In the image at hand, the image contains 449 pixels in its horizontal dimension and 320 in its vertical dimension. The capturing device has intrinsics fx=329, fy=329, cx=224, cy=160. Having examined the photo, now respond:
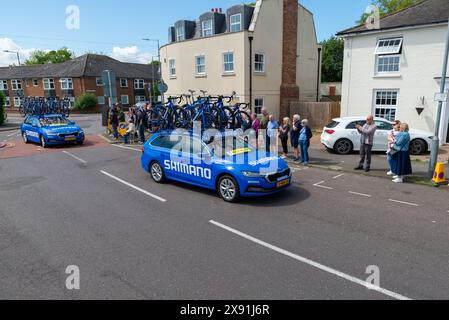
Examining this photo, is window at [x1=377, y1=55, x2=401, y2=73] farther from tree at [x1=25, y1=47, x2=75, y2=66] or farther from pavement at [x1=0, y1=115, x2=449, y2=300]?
tree at [x1=25, y1=47, x2=75, y2=66]

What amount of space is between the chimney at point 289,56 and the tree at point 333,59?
2504 centimetres

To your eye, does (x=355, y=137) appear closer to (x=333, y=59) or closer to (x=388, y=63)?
(x=388, y=63)

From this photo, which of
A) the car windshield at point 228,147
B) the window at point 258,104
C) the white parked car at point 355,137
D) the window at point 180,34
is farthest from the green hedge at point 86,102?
the car windshield at point 228,147

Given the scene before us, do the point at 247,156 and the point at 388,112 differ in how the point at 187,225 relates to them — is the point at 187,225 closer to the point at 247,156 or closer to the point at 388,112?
the point at 247,156

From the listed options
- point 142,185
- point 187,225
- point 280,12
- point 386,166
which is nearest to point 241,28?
point 280,12

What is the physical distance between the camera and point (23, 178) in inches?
407

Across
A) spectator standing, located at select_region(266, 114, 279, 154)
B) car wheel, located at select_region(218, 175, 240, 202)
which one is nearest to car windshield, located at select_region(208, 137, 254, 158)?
car wheel, located at select_region(218, 175, 240, 202)

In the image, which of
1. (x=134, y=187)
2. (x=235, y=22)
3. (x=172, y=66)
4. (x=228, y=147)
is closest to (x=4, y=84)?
(x=172, y=66)

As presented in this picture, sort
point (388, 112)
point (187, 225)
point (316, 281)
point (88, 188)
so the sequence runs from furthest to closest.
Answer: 1. point (388, 112)
2. point (88, 188)
3. point (187, 225)
4. point (316, 281)

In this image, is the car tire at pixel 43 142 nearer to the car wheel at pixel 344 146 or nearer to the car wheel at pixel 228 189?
the car wheel at pixel 228 189

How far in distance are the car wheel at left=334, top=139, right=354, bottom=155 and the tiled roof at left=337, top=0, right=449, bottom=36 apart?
6913 mm

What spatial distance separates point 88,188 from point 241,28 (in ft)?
54.3

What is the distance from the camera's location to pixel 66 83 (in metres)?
53.3

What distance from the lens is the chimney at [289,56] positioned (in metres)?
22.9
